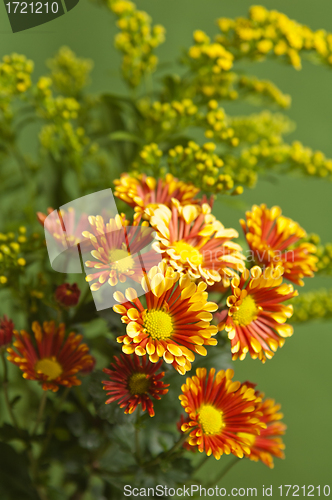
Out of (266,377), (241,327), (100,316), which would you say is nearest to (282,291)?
(241,327)

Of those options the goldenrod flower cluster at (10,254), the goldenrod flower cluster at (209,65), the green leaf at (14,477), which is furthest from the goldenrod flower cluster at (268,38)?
the green leaf at (14,477)

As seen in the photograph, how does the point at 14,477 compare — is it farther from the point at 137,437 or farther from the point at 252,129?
the point at 252,129

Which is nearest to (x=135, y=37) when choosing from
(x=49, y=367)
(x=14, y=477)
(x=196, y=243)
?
(x=196, y=243)

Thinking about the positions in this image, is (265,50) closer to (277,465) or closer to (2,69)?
(2,69)

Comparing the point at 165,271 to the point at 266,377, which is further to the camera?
the point at 266,377

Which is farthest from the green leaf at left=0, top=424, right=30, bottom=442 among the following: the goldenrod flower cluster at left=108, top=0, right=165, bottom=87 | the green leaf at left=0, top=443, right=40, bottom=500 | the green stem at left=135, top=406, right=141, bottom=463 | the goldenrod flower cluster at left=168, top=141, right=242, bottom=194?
the goldenrod flower cluster at left=108, top=0, right=165, bottom=87

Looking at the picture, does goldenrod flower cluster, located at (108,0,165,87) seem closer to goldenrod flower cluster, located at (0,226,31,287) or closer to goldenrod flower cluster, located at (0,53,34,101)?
goldenrod flower cluster, located at (0,53,34,101)

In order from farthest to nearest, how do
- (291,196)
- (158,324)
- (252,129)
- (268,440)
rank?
(291,196) → (252,129) → (268,440) → (158,324)
